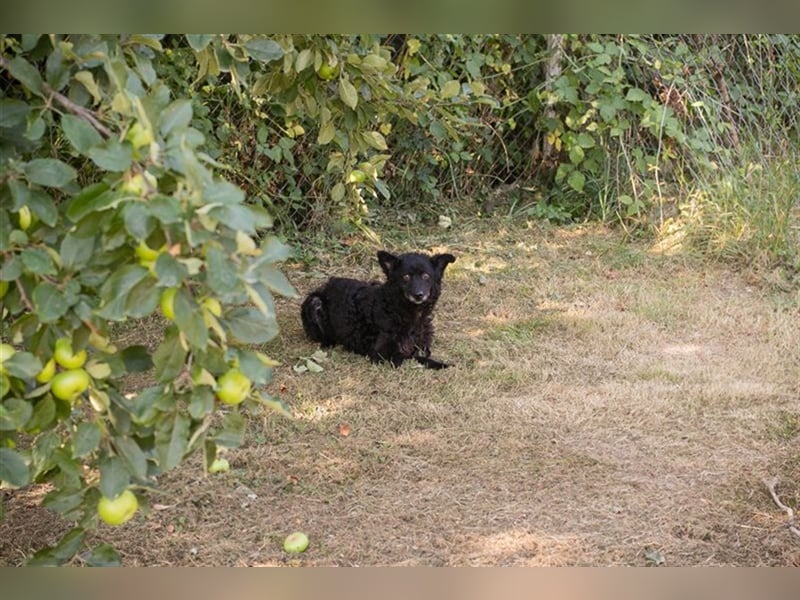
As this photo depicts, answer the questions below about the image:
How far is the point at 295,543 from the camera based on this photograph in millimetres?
3205

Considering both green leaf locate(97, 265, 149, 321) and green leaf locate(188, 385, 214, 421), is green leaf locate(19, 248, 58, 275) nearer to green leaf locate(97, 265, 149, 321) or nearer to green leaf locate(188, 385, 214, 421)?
green leaf locate(97, 265, 149, 321)

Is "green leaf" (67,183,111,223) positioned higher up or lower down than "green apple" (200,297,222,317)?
higher up

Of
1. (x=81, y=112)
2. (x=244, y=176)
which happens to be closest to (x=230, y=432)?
(x=81, y=112)

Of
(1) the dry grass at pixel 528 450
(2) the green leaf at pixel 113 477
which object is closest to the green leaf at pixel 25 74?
(2) the green leaf at pixel 113 477

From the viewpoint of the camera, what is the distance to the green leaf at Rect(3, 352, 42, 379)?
4.50 feet

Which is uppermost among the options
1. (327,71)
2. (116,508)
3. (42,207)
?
(327,71)

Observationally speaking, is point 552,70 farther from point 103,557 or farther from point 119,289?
point 119,289

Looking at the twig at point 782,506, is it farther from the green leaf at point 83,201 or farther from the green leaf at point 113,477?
the green leaf at point 83,201

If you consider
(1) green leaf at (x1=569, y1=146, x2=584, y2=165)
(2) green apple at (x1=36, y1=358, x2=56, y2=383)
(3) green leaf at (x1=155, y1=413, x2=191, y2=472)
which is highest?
(2) green apple at (x1=36, y1=358, x2=56, y2=383)

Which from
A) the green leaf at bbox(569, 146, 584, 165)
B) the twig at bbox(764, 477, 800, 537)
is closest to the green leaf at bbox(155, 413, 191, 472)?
the twig at bbox(764, 477, 800, 537)

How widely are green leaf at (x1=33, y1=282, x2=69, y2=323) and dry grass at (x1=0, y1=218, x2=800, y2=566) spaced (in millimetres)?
1207

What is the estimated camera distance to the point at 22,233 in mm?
1441

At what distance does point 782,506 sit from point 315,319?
283cm

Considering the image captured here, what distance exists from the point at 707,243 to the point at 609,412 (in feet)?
9.37
